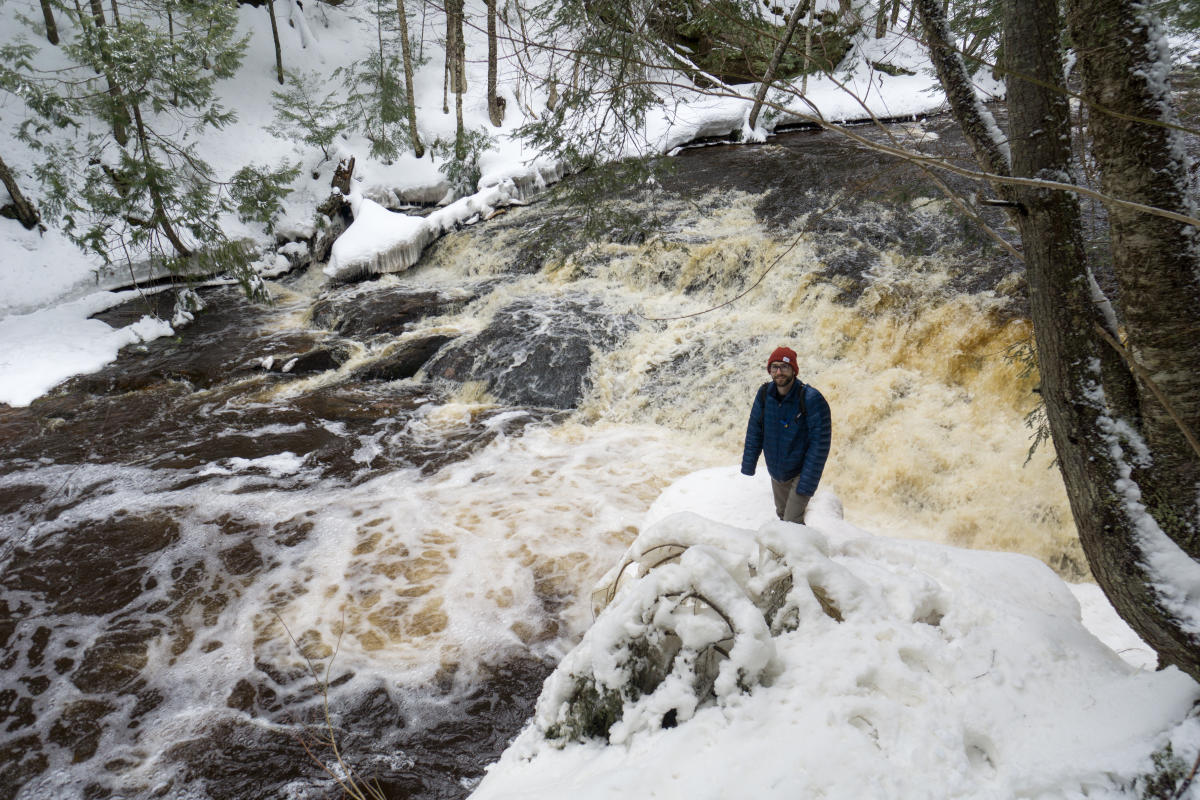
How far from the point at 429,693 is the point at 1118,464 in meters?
4.05

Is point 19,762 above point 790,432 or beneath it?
beneath

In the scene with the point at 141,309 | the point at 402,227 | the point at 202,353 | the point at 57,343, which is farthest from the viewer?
the point at 402,227

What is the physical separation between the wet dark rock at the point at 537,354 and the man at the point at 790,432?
4.43 m

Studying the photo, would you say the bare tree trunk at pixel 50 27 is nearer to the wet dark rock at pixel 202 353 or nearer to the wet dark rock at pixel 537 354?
the wet dark rock at pixel 202 353

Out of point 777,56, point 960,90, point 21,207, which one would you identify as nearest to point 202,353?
point 21,207

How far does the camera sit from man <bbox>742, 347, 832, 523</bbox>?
396cm

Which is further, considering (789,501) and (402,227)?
(402,227)

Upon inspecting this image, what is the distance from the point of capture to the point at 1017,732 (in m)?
1.88

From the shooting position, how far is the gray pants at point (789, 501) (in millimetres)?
4207

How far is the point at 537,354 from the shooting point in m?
8.99

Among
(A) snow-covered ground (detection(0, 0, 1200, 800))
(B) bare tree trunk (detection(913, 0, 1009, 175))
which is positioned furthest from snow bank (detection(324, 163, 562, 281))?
(B) bare tree trunk (detection(913, 0, 1009, 175))

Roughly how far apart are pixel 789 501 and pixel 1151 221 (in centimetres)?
289

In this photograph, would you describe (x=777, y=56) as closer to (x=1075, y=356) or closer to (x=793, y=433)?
(x=1075, y=356)

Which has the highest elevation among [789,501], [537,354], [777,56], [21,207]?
[777,56]
